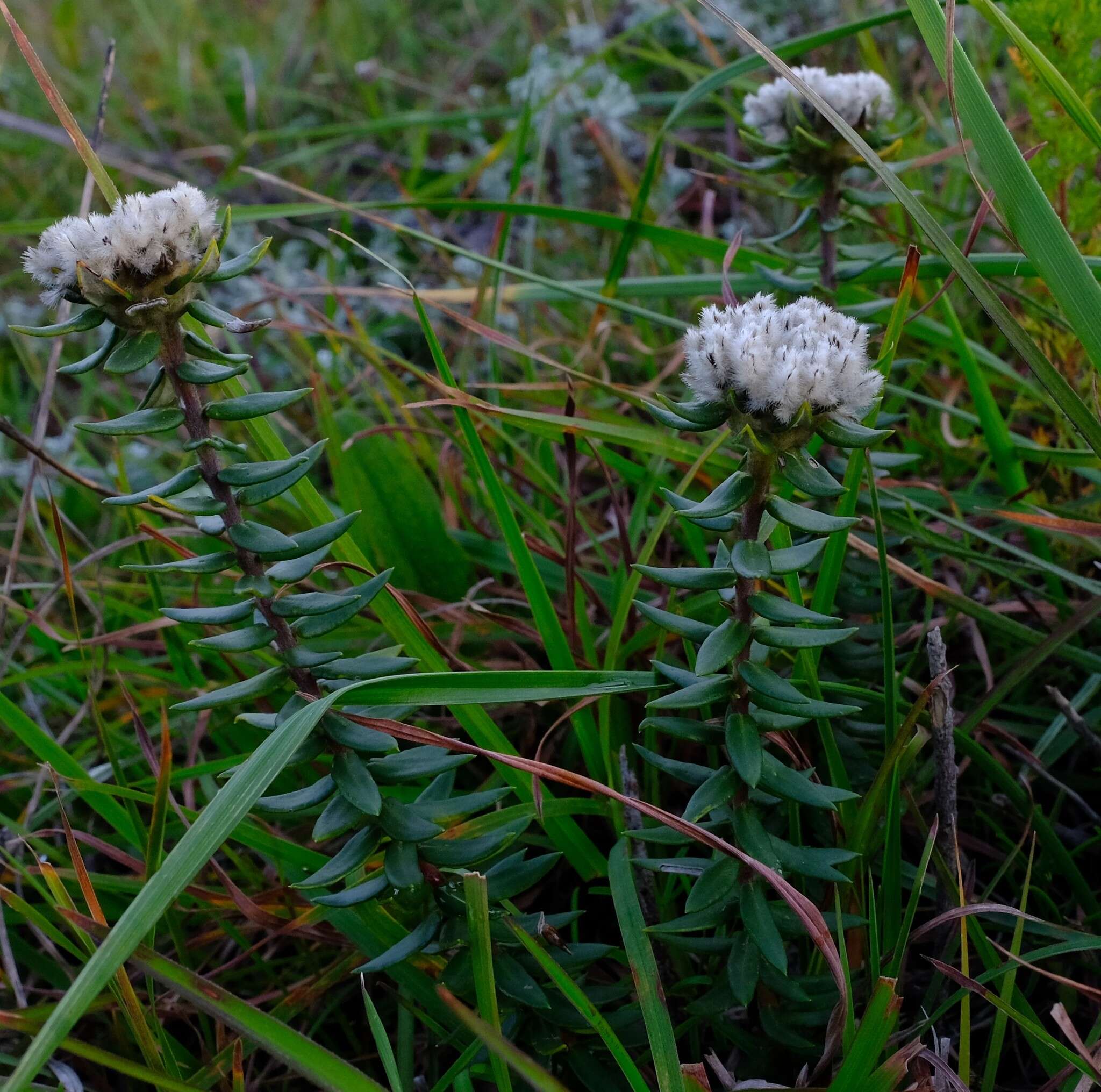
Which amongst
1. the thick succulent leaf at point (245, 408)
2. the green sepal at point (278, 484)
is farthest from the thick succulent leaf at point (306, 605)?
the thick succulent leaf at point (245, 408)

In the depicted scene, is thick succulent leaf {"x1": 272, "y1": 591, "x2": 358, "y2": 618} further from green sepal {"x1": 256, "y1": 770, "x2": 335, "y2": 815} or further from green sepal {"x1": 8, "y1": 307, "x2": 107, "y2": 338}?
green sepal {"x1": 8, "y1": 307, "x2": 107, "y2": 338}

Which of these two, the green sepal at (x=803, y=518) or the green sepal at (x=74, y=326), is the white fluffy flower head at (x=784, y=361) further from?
the green sepal at (x=74, y=326)

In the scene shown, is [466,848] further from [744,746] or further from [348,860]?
[744,746]

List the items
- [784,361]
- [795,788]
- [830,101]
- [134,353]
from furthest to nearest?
[830,101] → [795,788] → [134,353] → [784,361]

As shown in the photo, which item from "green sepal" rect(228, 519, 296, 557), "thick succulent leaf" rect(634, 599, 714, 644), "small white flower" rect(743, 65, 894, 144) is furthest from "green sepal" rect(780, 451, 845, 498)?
"small white flower" rect(743, 65, 894, 144)

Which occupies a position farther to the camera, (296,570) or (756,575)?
(296,570)

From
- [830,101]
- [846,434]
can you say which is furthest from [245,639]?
[830,101]
